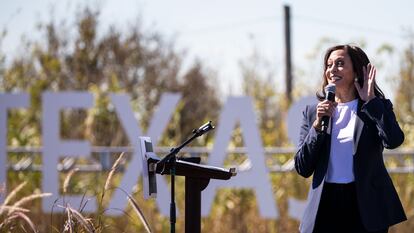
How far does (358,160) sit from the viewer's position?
3463 millimetres

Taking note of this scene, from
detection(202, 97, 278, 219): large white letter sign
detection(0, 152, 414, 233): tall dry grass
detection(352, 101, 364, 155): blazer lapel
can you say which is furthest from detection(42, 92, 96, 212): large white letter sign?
detection(352, 101, 364, 155): blazer lapel

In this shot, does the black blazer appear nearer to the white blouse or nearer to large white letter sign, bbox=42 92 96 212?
the white blouse

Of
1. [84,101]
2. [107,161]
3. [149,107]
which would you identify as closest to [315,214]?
[84,101]

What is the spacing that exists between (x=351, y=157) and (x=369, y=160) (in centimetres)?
7

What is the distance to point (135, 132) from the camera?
8.63m

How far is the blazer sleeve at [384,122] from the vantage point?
341 cm

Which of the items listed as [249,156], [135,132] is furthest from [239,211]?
[135,132]

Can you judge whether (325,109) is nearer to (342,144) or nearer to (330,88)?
(330,88)

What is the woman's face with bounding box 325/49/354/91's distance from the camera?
3.61 m

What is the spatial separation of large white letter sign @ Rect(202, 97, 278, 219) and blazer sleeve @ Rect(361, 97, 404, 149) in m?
4.84

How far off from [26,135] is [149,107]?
776cm

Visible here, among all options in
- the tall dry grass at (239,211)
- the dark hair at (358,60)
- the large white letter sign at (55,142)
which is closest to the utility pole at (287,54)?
the tall dry grass at (239,211)

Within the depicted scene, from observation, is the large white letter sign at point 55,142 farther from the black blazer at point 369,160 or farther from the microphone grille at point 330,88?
the microphone grille at point 330,88

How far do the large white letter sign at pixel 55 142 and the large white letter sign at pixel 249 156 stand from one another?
1168 millimetres
